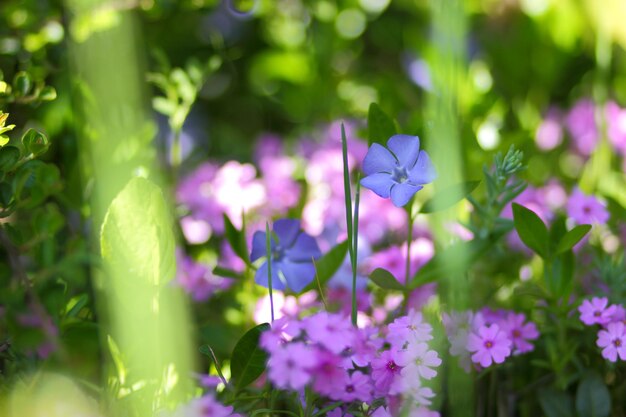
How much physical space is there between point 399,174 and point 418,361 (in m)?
0.22

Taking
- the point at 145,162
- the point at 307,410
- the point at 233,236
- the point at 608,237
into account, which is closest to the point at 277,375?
the point at 307,410

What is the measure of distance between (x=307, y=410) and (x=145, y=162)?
550mm

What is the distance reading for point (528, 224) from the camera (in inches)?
34.7

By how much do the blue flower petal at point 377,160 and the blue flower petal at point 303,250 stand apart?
182 mm

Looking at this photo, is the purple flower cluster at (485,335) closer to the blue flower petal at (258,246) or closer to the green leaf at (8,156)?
the blue flower petal at (258,246)

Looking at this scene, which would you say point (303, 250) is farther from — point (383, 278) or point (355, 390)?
point (355, 390)

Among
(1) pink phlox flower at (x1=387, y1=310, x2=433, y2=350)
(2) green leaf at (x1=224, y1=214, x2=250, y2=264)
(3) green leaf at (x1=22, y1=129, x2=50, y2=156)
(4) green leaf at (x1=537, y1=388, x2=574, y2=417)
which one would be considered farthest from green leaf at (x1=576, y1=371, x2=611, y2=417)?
(3) green leaf at (x1=22, y1=129, x2=50, y2=156)

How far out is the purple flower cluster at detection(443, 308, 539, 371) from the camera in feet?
2.78

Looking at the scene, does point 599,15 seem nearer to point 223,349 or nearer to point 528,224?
point 528,224

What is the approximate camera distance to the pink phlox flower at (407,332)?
799 millimetres

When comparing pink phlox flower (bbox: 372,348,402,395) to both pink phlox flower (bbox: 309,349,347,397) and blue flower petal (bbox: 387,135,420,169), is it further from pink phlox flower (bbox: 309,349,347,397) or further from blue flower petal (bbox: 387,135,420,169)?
blue flower petal (bbox: 387,135,420,169)

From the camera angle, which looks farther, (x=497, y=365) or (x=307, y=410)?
(x=497, y=365)

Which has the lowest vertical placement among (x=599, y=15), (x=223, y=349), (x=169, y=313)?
(x=223, y=349)

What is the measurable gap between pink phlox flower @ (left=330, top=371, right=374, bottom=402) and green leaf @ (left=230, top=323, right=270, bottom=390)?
0.10 metres
